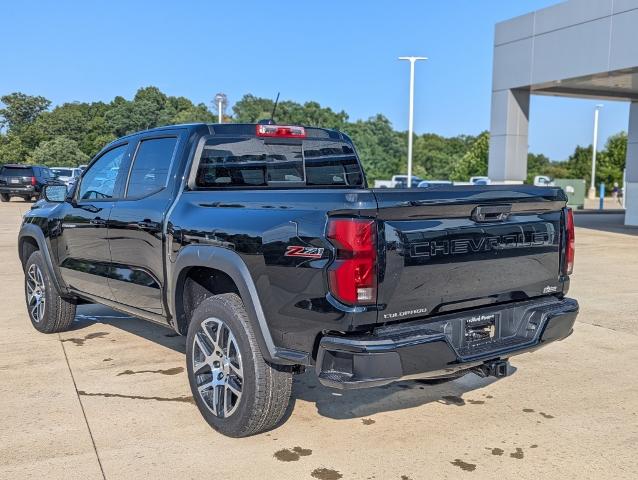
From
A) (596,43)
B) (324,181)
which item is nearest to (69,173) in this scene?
(596,43)

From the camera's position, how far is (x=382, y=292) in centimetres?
316

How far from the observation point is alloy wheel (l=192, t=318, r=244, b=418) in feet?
12.4

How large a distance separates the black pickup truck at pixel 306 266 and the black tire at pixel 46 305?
1121 mm

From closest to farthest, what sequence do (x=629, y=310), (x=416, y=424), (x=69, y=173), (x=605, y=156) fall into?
(x=416, y=424)
(x=629, y=310)
(x=69, y=173)
(x=605, y=156)

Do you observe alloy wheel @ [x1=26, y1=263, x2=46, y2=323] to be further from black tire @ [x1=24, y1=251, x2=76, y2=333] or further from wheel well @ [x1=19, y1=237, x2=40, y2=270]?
wheel well @ [x1=19, y1=237, x2=40, y2=270]

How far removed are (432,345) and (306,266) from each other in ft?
2.46

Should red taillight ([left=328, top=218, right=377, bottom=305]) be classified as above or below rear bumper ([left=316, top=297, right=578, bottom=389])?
above

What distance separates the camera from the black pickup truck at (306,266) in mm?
3143

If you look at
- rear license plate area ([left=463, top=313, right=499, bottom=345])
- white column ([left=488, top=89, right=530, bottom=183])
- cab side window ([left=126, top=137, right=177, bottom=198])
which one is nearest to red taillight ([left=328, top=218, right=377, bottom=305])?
rear license plate area ([left=463, top=313, right=499, bottom=345])

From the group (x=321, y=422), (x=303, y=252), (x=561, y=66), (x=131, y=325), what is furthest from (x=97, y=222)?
(x=561, y=66)

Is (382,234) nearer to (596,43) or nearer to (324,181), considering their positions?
(324,181)

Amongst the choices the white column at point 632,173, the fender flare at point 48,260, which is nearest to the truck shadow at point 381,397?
the fender flare at point 48,260

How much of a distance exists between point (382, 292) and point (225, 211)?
1190 millimetres

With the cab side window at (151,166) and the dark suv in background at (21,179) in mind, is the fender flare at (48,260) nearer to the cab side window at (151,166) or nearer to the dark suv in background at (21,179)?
the cab side window at (151,166)
